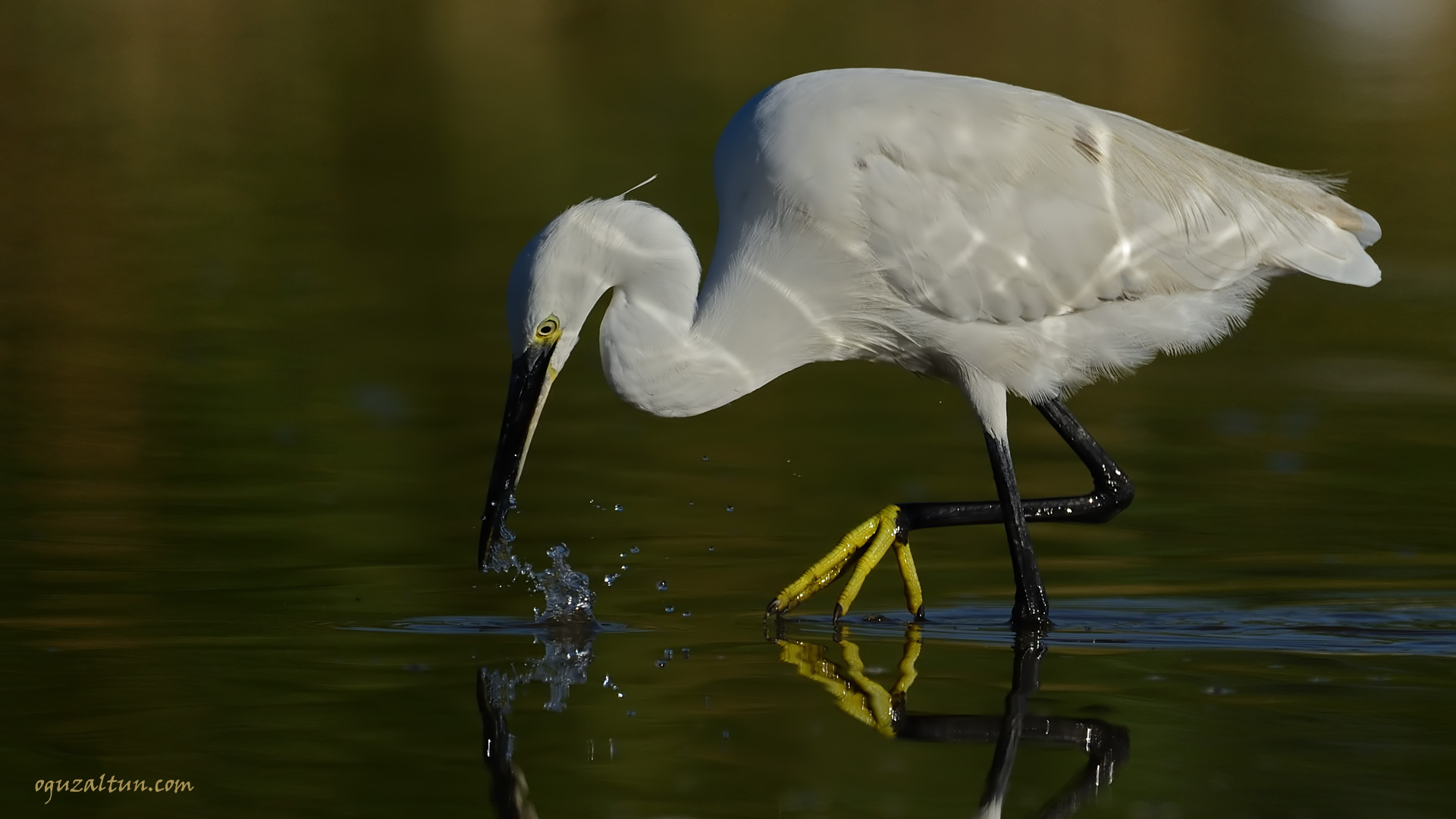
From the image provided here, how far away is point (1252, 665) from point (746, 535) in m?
2.34

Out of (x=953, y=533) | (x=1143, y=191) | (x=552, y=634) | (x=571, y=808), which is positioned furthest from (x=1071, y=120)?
(x=571, y=808)

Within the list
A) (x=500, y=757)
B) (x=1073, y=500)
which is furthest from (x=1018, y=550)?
(x=500, y=757)

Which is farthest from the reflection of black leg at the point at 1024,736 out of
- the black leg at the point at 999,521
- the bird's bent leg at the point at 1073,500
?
the bird's bent leg at the point at 1073,500

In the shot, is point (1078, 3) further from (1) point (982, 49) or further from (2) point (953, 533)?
(2) point (953, 533)

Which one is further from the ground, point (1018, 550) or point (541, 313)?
point (541, 313)

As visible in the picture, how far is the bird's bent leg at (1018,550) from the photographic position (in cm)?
694

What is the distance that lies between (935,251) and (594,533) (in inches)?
68.5

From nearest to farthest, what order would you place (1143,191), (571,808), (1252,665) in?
(571,808), (1252,665), (1143,191)

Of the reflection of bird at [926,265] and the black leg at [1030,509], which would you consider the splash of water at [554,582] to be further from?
the black leg at [1030,509]

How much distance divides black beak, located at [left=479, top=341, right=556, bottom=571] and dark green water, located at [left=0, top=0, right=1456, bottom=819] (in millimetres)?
205

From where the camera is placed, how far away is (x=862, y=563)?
713 cm

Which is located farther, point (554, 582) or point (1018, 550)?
point (1018, 550)

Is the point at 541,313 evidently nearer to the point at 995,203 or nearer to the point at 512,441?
the point at 512,441

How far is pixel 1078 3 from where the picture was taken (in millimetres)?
33531
